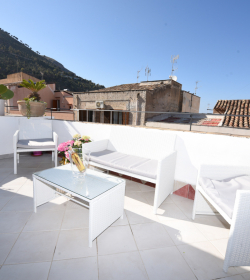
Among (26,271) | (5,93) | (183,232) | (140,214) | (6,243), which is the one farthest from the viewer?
(5,93)

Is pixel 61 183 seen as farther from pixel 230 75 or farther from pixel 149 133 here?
pixel 230 75

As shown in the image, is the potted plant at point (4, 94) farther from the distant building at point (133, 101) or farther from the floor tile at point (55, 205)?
the distant building at point (133, 101)

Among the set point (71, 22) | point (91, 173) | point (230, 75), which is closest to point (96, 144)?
point (91, 173)

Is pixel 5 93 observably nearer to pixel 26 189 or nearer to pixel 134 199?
pixel 26 189

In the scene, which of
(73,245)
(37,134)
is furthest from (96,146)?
(37,134)

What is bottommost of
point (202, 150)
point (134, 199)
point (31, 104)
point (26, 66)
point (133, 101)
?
point (134, 199)

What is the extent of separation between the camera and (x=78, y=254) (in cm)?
126

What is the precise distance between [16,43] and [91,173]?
3644 cm

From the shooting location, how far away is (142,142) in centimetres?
257

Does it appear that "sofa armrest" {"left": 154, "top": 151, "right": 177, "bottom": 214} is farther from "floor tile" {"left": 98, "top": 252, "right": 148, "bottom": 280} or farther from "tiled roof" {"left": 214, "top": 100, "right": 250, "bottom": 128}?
"tiled roof" {"left": 214, "top": 100, "right": 250, "bottom": 128}

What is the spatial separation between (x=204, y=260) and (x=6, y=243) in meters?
1.74

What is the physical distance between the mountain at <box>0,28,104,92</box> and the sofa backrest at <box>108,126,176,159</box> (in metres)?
23.6

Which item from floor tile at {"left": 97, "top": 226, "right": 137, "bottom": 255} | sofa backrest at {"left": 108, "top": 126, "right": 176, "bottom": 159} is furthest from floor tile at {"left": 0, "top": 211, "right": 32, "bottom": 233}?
sofa backrest at {"left": 108, "top": 126, "right": 176, "bottom": 159}

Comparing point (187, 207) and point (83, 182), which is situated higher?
point (83, 182)
